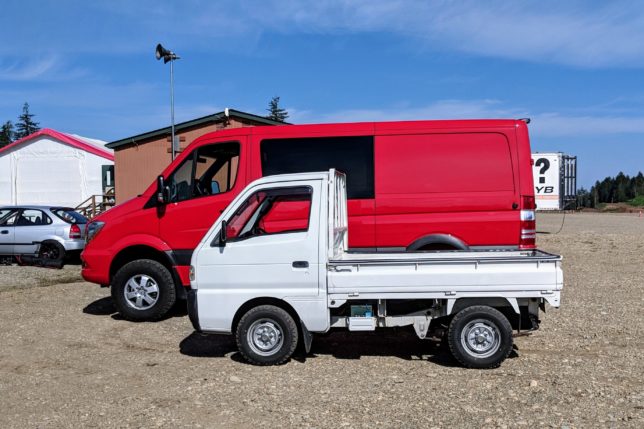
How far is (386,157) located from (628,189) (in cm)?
11955

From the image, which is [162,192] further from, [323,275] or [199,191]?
[323,275]

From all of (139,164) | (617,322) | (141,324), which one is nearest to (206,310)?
(141,324)

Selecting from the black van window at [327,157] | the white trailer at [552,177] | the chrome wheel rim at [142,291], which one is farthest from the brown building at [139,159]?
the white trailer at [552,177]

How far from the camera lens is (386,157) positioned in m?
8.16

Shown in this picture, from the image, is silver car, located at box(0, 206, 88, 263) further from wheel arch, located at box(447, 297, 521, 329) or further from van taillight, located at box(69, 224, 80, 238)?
wheel arch, located at box(447, 297, 521, 329)

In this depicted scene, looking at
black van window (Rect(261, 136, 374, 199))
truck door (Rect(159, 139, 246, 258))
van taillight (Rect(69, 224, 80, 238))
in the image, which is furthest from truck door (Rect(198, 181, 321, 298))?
van taillight (Rect(69, 224, 80, 238))

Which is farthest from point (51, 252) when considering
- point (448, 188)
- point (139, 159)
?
point (139, 159)

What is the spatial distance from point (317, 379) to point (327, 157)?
3564mm

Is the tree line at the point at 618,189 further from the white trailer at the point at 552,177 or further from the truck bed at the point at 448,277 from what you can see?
the truck bed at the point at 448,277

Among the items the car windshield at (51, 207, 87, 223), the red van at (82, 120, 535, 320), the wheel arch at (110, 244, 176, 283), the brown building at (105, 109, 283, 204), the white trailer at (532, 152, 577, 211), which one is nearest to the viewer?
the red van at (82, 120, 535, 320)

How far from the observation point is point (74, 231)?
47.3 ft

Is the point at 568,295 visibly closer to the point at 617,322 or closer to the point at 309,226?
the point at 617,322

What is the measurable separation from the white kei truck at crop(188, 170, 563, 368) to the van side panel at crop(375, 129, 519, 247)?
164 cm

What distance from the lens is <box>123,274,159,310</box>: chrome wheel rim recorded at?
8.46 m
